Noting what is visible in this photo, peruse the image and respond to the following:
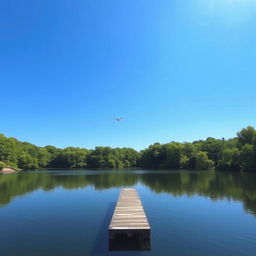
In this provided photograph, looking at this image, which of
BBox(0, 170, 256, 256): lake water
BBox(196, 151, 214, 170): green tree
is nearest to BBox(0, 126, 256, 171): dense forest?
BBox(196, 151, 214, 170): green tree

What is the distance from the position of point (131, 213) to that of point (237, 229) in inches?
246

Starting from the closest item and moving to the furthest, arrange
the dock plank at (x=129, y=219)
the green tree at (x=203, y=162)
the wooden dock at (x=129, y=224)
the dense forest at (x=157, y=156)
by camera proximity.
Answer: the wooden dock at (x=129, y=224)
the dock plank at (x=129, y=219)
the dense forest at (x=157, y=156)
the green tree at (x=203, y=162)

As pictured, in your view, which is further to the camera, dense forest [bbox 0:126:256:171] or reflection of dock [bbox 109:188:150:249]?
dense forest [bbox 0:126:256:171]

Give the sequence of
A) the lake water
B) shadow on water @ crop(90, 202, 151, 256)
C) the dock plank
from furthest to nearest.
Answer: the dock plank
the lake water
shadow on water @ crop(90, 202, 151, 256)

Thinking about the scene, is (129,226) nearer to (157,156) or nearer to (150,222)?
(150,222)

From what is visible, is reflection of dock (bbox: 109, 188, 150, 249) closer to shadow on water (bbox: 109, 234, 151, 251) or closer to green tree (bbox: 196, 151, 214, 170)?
Result: shadow on water (bbox: 109, 234, 151, 251)

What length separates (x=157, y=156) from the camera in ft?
418

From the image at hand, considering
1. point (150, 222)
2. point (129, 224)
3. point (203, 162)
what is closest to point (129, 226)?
point (129, 224)

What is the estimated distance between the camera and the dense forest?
81.8 m

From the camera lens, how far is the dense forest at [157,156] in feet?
268

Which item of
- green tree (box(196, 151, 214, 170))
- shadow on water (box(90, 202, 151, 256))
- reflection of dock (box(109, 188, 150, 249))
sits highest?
green tree (box(196, 151, 214, 170))

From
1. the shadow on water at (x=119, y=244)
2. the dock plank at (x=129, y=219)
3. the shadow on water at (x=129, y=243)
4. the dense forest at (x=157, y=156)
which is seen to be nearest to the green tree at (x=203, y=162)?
the dense forest at (x=157, y=156)

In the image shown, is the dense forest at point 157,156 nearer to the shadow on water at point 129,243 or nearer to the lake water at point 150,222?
the lake water at point 150,222

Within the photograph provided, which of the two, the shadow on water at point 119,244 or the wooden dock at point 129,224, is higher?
Result: the wooden dock at point 129,224
